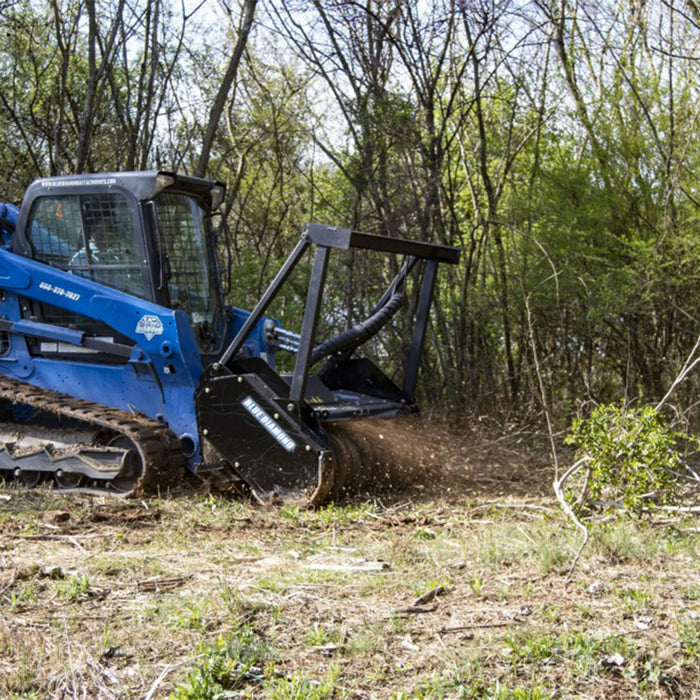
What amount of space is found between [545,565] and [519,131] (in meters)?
7.12

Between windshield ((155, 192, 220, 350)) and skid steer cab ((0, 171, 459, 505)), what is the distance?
2 cm

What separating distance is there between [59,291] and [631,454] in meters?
4.30

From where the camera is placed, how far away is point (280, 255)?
15.2 metres

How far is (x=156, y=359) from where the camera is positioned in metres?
7.13

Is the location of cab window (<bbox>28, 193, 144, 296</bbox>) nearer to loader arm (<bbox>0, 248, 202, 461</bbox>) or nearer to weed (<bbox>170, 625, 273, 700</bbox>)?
loader arm (<bbox>0, 248, 202, 461</bbox>)

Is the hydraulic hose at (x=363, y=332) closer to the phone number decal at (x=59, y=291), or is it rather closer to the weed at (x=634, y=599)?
the phone number decal at (x=59, y=291)

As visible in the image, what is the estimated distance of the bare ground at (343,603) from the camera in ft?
11.7

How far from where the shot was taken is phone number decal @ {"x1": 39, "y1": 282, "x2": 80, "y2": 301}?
7391 millimetres

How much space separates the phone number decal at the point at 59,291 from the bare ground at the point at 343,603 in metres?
1.58

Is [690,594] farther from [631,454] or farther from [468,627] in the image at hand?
[631,454]

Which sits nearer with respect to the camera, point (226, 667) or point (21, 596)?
point (226, 667)

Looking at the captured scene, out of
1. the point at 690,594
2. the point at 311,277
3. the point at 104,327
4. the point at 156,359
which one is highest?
the point at 311,277

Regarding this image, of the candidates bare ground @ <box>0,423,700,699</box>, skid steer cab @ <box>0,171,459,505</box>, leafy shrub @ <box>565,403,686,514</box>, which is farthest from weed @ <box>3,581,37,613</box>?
leafy shrub @ <box>565,403,686,514</box>

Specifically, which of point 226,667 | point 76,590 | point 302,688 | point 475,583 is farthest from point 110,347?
point 302,688
